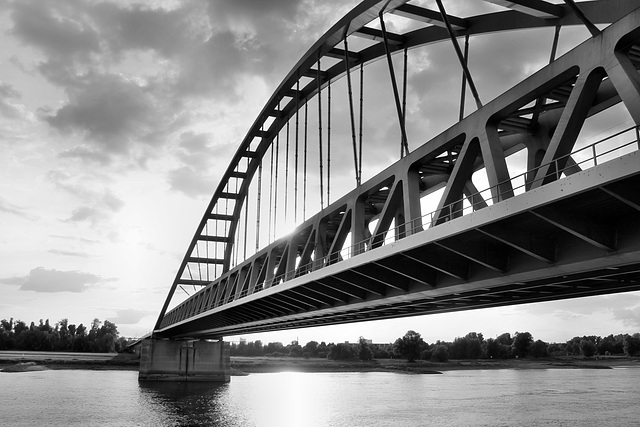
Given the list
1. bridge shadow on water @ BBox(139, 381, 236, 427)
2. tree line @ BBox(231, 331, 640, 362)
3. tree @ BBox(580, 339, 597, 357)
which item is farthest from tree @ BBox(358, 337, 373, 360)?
bridge shadow on water @ BBox(139, 381, 236, 427)

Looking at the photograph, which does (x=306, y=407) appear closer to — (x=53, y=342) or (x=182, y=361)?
(x=182, y=361)

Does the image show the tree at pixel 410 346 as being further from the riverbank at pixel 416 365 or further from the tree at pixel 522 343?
the tree at pixel 522 343

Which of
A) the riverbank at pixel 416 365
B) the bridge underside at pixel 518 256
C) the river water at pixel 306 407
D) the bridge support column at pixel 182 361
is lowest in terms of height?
the riverbank at pixel 416 365

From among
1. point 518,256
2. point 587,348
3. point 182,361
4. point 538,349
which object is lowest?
point 587,348

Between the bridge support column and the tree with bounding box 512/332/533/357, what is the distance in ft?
342

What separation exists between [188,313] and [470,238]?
5053cm

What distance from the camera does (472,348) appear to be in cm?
15200

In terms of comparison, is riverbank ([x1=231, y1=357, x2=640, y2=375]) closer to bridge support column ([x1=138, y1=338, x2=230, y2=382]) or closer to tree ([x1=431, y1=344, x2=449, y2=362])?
tree ([x1=431, y1=344, x2=449, y2=362])

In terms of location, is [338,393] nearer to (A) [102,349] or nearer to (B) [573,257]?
(B) [573,257]

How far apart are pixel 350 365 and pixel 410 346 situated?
1485cm

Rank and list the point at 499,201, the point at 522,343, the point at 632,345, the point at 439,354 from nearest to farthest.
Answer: the point at 499,201 → the point at 439,354 → the point at 522,343 → the point at 632,345

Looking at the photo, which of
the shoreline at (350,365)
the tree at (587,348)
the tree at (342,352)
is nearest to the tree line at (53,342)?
the shoreline at (350,365)

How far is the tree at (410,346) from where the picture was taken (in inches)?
5266

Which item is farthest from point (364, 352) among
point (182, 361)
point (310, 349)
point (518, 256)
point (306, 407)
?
point (518, 256)
